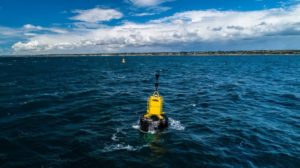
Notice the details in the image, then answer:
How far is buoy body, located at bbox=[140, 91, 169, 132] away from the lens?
22.2 meters

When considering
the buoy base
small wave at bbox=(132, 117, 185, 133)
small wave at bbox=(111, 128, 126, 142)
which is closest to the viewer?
small wave at bbox=(111, 128, 126, 142)

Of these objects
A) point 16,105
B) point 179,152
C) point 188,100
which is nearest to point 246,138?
point 179,152

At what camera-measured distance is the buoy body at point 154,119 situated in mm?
22156

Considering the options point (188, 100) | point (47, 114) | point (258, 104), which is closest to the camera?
point (47, 114)

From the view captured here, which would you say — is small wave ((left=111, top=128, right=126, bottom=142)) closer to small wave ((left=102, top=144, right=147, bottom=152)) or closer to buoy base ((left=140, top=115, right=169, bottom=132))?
small wave ((left=102, top=144, right=147, bottom=152))

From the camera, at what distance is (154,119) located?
22438 mm

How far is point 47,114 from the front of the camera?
1141 inches

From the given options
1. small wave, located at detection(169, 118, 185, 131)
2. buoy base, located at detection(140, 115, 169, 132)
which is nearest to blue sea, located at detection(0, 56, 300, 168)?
small wave, located at detection(169, 118, 185, 131)

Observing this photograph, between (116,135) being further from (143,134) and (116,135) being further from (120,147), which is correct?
(120,147)

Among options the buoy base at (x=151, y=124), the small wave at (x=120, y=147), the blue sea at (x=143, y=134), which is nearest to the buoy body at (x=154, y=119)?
the buoy base at (x=151, y=124)

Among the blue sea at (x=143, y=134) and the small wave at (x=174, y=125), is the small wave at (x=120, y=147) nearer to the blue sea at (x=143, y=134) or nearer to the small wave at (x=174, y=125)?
the blue sea at (x=143, y=134)

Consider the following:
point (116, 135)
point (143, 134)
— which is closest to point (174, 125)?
point (143, 134)

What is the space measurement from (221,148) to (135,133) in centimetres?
732

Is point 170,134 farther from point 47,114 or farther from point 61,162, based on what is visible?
point 47,114
